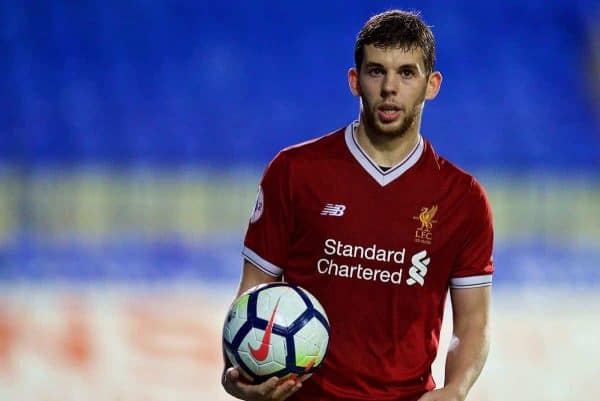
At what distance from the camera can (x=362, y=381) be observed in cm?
326

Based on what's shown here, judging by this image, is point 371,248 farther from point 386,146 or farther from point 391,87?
point 391,87

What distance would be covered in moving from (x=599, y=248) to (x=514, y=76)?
2240mm

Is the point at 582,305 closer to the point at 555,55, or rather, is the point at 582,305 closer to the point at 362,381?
the point at 555,55

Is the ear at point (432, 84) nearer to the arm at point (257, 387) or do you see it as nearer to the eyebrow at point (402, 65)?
the eyebrow at point (402, 65)

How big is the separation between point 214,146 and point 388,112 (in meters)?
6.04

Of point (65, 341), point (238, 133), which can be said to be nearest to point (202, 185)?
point (238, 133)

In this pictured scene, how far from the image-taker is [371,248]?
329cm

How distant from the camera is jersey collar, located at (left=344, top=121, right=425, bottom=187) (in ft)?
11.1

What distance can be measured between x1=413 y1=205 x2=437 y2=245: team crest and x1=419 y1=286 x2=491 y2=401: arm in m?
0.21

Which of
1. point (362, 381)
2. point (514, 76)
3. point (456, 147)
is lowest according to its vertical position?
point (362, 381)

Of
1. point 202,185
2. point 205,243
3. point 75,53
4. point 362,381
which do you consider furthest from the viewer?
point 75,53

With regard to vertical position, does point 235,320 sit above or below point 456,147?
below

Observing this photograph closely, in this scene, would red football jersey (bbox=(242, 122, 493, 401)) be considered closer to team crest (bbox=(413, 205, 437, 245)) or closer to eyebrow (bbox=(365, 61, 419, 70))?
team crest (bbox=(413, 205, 437, 245))

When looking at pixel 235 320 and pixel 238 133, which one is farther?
pixel 238 133
